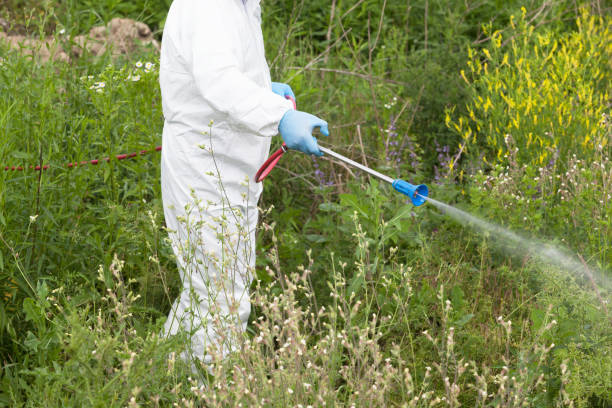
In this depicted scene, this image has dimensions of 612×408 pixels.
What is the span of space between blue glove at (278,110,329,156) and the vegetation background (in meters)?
0.38

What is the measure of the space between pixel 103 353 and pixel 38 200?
127 centimetres

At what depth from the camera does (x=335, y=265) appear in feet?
11.8

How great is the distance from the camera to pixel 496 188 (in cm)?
340

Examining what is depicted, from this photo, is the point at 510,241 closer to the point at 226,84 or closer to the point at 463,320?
the point at 463,320

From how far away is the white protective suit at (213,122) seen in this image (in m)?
2.59

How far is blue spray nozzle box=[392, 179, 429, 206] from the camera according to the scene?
2.71 metres

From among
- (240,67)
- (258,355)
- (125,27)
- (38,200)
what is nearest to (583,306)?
(258,355)

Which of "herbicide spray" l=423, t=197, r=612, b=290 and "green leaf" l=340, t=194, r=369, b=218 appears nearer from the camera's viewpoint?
"herbicide spray" l=423, t=197, r=612, b=290

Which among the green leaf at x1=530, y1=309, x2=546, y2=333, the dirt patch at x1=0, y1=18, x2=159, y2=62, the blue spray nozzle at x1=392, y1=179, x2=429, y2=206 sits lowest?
the green leaf at x1=530, y1=309, x2=546, y2=333

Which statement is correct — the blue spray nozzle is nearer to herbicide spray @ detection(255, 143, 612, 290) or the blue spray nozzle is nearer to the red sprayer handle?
herbicide spray @ detection(255, 143, 612, 290)

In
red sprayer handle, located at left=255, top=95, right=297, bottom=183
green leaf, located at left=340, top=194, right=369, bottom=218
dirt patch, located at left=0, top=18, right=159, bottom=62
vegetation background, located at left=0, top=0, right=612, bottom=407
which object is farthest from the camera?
dirt patch, located at left=0, top=18, right=159, bottom=62

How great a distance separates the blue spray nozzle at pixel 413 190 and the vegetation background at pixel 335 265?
22 cm

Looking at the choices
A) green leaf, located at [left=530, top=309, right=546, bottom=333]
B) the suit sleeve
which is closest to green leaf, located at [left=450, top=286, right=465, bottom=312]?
green leaf, located at [left=530, top=309, right=546, bottom=333]

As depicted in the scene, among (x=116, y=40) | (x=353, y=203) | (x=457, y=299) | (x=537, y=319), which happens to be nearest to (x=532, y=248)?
(x=457, y=299)
